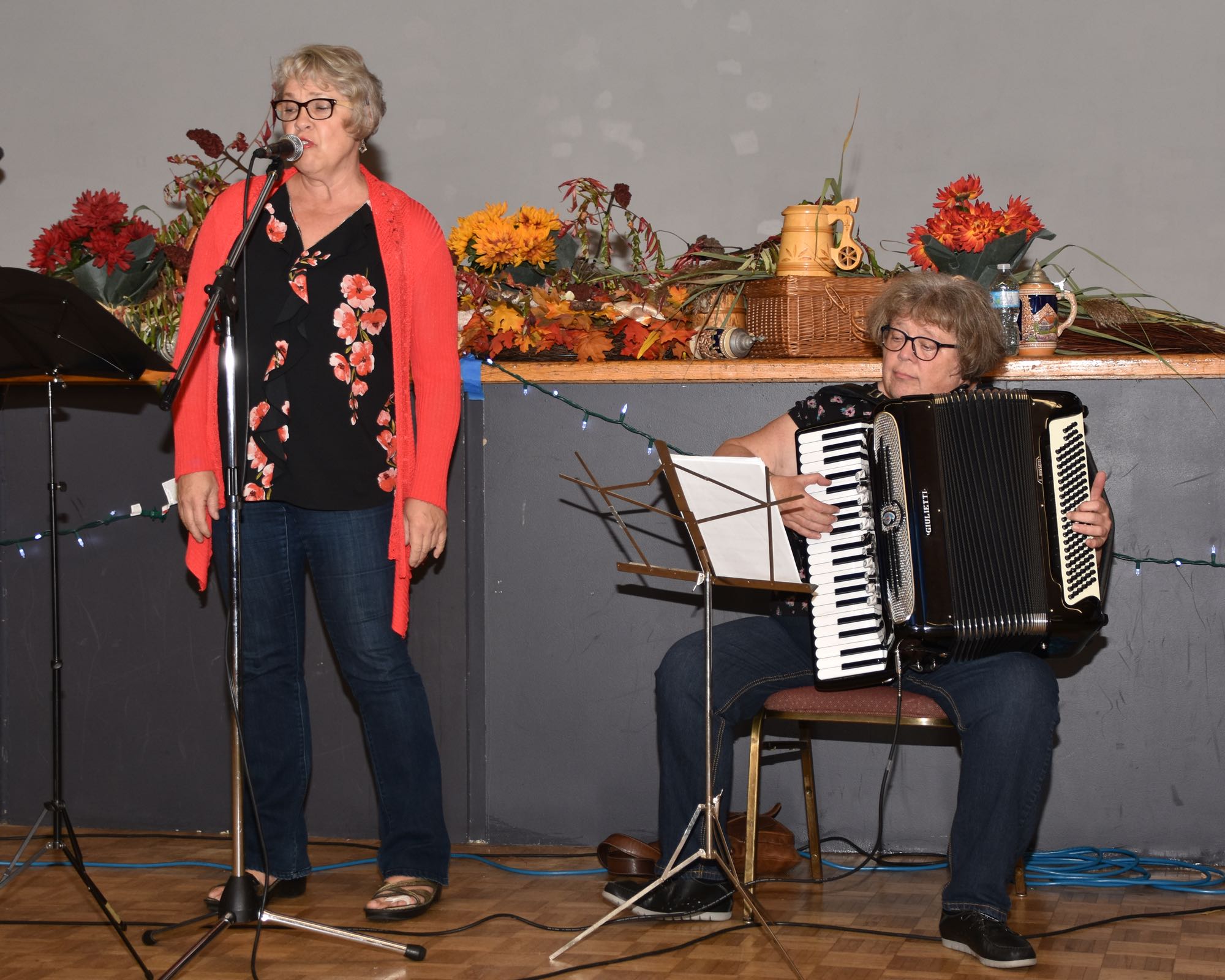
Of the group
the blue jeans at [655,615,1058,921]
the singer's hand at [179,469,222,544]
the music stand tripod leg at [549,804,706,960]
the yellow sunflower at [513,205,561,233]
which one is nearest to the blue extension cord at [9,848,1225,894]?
the blue jeans at [655,615,1058,921]

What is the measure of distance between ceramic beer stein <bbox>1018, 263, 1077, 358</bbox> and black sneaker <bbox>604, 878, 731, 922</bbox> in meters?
1.25

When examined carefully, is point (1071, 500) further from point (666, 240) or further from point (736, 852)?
point (666, 240)

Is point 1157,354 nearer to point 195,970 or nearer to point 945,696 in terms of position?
point 945,696

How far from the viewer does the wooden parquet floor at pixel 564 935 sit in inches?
84.0

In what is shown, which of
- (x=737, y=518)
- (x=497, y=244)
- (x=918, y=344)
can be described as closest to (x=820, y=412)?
(x=918, y=344)

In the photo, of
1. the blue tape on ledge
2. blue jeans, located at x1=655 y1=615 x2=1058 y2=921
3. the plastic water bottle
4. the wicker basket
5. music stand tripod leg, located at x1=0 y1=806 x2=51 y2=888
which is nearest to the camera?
blue jeans, located at x1=655 y1=615 x2=1058 y2=921

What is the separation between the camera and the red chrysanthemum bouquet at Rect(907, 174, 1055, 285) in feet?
9.16

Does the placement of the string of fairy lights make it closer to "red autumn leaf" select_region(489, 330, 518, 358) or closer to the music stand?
"red autumn leaf" select_region(489, 330, 518, 358)

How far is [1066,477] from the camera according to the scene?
7.52 feet

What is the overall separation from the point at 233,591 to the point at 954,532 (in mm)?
1171

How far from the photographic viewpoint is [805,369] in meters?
2.84

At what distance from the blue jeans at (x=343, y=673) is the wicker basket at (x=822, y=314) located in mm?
961

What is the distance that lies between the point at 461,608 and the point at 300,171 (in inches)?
40.7

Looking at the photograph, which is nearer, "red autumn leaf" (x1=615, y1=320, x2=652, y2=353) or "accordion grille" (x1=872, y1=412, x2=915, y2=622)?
"accordion grille" (x1=872, y1=412, x2=915, y2=622)
